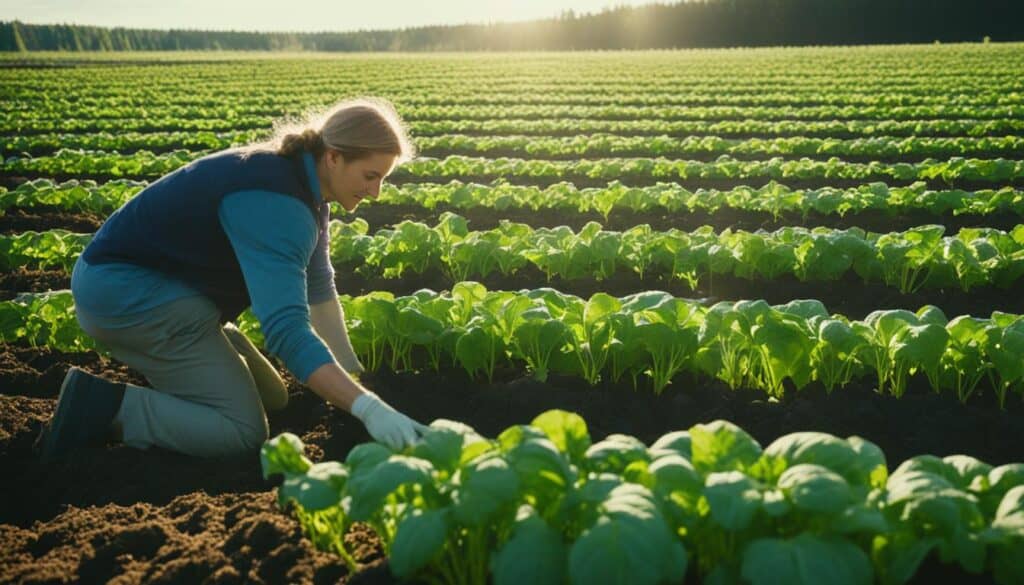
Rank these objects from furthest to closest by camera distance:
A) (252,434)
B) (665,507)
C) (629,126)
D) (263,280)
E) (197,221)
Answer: (629,126) < (252,434) < (197,221) < (263,280) < (665,507)

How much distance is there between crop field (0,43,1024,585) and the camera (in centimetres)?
205

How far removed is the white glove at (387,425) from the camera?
2719 mm

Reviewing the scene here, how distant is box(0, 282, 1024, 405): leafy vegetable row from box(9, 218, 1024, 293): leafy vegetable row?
171cm

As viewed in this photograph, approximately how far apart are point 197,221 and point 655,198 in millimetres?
6202

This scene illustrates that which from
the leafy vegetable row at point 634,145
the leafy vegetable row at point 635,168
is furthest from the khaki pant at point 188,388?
the leafy vegetable row at point 634,145

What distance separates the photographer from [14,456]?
370 cm

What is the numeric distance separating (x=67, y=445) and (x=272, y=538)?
4.64 ft

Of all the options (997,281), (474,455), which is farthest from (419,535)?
(997,281)

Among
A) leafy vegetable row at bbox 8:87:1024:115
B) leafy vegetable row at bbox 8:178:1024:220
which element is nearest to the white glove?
leafy vegetable row at bbox 8:178:1024:220

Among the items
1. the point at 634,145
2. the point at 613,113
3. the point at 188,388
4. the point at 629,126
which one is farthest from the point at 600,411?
the point at 613,113

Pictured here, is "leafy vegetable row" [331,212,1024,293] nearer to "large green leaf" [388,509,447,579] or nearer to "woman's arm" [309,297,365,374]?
"woman's arm" [309,297,365,374]

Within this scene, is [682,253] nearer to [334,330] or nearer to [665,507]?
[334,330]

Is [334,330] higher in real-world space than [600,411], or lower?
higher

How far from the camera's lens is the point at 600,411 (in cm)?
391
